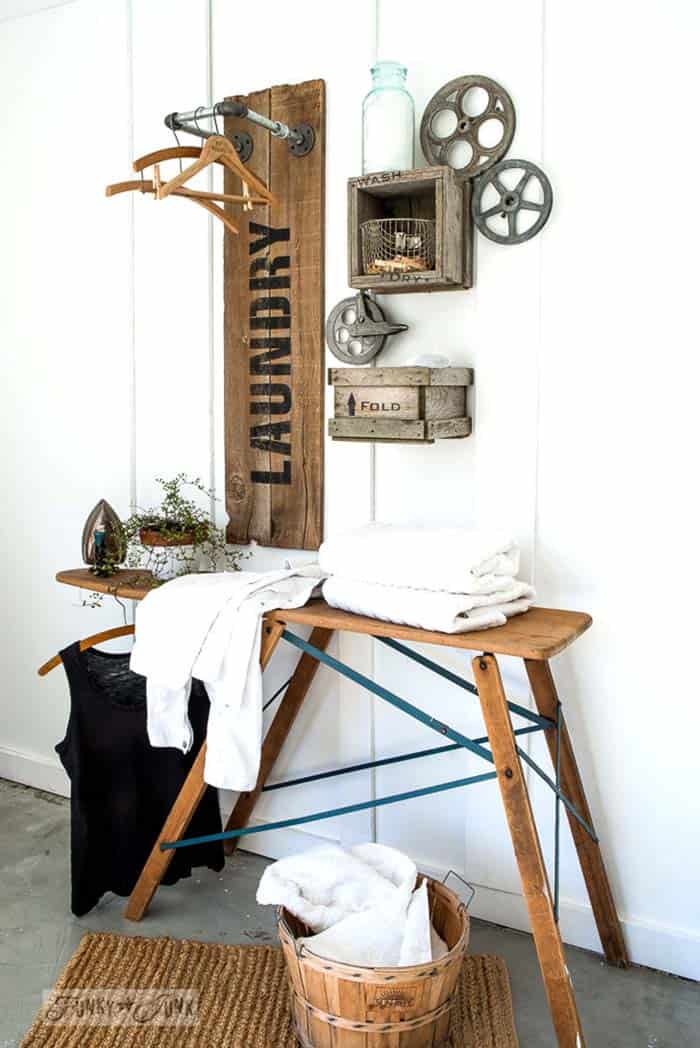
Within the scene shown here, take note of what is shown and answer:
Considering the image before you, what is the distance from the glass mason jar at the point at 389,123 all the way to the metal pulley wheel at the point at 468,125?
0.21 ft

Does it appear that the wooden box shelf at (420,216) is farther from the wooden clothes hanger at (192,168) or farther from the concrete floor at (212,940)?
the concrete floor at (212,940)

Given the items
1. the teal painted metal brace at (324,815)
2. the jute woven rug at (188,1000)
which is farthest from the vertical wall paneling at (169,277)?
the jute woven rug at (188,1000)

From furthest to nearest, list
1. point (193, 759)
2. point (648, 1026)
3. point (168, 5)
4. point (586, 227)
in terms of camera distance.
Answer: point (168, 5), point (193, 759), point (586, 227), point (648, 1026)

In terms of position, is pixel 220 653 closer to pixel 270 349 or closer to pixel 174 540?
pixel 174 540

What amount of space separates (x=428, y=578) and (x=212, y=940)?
1.12m

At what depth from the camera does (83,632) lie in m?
3.18

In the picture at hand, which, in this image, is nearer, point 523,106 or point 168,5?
point 523,106

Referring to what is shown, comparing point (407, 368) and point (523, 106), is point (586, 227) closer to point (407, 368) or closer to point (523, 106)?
point (523, 106)

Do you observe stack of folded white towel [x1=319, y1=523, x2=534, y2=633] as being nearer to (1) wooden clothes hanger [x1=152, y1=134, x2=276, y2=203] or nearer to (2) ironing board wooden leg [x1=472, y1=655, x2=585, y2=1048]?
(2) ironing board wooden leg [x1=472, y1=655, x2=585, y2=1048]

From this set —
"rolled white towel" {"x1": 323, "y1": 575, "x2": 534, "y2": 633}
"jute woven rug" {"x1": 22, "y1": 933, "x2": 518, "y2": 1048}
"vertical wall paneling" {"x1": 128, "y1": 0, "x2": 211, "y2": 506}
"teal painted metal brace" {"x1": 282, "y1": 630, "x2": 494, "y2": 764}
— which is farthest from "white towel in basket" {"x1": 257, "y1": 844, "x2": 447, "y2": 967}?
"vertical wall paneling" {"x1": 128, "y1": 0, "x2": 211, "y2": 506}

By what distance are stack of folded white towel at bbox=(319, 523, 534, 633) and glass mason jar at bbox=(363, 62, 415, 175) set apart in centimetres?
87

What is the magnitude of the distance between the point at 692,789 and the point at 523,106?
1607mm

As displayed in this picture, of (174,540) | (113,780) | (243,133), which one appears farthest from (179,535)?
(243,133)

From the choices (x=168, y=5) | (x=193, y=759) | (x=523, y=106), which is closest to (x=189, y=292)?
(x=168, y=5)
